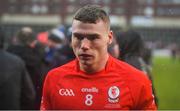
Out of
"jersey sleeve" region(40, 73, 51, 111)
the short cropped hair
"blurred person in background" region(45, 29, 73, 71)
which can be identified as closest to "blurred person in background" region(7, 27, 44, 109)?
"blurred person in background" region(45, 29, 73, 71)

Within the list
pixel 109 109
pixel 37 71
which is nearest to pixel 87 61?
pixel 109 109

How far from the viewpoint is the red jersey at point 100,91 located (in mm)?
2551

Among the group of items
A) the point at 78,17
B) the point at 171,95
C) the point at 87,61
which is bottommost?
the point at 171,95

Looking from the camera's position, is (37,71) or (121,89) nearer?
(121,89)

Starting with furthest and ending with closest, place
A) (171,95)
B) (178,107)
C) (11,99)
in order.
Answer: (171,95)
(178,107)
(11,99)

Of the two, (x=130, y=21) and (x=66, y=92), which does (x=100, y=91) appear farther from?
(x=130, y=21)

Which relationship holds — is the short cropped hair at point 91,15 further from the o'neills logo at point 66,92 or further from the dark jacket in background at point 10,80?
the dark jacket in background at point 10,80

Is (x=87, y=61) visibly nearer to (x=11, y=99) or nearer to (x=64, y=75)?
(x=64, y=75)

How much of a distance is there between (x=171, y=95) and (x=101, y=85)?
11805mm

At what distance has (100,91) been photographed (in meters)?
2.56

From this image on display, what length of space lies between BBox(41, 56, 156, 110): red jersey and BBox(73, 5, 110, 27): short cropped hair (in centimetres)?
26

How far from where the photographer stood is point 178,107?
36.0 ft

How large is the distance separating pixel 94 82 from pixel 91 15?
1.07ft

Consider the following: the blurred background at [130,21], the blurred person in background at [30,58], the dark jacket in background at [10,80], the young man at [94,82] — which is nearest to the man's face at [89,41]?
the young man at [94,82]
